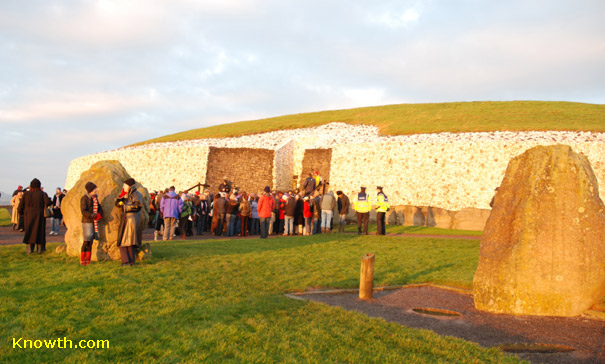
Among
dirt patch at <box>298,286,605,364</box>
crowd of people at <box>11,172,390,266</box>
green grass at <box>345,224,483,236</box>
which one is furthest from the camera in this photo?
green grass at <box>345,224,483,236</box>

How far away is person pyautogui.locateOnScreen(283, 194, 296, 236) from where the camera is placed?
774 inches

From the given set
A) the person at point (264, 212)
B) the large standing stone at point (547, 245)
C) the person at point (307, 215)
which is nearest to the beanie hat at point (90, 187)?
the large standing stone at point (547, 245)

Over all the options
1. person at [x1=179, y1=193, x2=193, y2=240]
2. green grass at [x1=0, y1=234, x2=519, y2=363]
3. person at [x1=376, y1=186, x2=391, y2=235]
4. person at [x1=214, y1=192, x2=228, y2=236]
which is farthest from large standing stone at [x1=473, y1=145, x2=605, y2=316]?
person at [x1=214, y1=192, x2=228, y2=236]

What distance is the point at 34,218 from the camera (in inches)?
461

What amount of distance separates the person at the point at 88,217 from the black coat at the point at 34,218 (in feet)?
6.46

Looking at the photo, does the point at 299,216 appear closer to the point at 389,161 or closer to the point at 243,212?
the point at 243,212

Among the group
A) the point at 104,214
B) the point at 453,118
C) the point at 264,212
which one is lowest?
the point at 264,212

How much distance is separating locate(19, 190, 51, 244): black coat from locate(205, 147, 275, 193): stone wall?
19503 millimetres

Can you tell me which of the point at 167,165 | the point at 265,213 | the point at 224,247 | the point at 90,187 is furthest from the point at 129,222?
the point at 167,165

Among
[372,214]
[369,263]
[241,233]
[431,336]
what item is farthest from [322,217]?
[431,336]

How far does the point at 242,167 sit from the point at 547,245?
25.8 metres

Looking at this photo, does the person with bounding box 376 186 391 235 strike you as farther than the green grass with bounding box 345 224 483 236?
No

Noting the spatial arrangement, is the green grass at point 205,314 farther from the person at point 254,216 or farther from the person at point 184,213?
the person at point 254,216

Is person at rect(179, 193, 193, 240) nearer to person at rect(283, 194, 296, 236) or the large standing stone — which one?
person at rect(283, 194, 296, 236)
